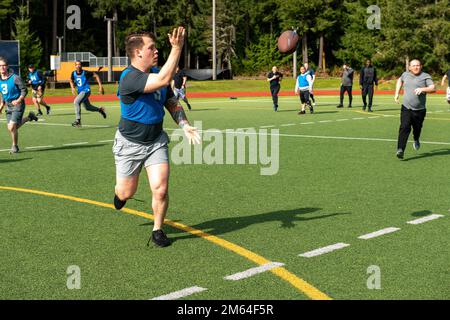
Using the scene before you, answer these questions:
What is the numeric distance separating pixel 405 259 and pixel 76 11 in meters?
81.6

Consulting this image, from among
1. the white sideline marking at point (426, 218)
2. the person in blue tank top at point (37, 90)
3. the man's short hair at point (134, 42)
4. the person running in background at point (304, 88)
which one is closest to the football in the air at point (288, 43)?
the person running in background at point (304, 88)

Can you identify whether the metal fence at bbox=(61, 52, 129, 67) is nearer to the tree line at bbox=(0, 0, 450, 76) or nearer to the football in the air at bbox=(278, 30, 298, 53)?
the tree line at bbox=(0, 0, 450, 76)

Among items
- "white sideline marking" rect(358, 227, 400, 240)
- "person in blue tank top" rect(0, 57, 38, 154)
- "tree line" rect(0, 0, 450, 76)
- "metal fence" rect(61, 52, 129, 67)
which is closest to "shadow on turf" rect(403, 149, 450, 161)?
"white sideline marking" rect(358, 227, 400, 240)

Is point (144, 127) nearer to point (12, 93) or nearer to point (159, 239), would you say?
point (159, 239)

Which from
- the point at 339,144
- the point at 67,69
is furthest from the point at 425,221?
the point at 67,69

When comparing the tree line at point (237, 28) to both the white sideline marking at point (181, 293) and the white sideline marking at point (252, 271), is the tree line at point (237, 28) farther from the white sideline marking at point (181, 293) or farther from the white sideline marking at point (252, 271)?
the white sideline marking at point (181, 293)

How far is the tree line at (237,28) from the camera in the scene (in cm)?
7281

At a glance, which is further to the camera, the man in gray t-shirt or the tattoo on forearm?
the man in gray t-shirt

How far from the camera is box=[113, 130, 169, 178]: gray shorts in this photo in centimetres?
688

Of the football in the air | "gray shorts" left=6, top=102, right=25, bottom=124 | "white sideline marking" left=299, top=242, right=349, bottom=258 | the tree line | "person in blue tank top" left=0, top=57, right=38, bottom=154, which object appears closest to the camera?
"white sideline marking" left=299, top=242, right=349, bottom=258

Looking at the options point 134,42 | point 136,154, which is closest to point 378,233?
point 136,154

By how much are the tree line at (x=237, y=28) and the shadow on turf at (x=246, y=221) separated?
200ft

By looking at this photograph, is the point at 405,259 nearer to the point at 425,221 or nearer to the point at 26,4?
the point at 425,221

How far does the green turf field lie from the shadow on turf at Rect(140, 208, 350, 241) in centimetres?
2
